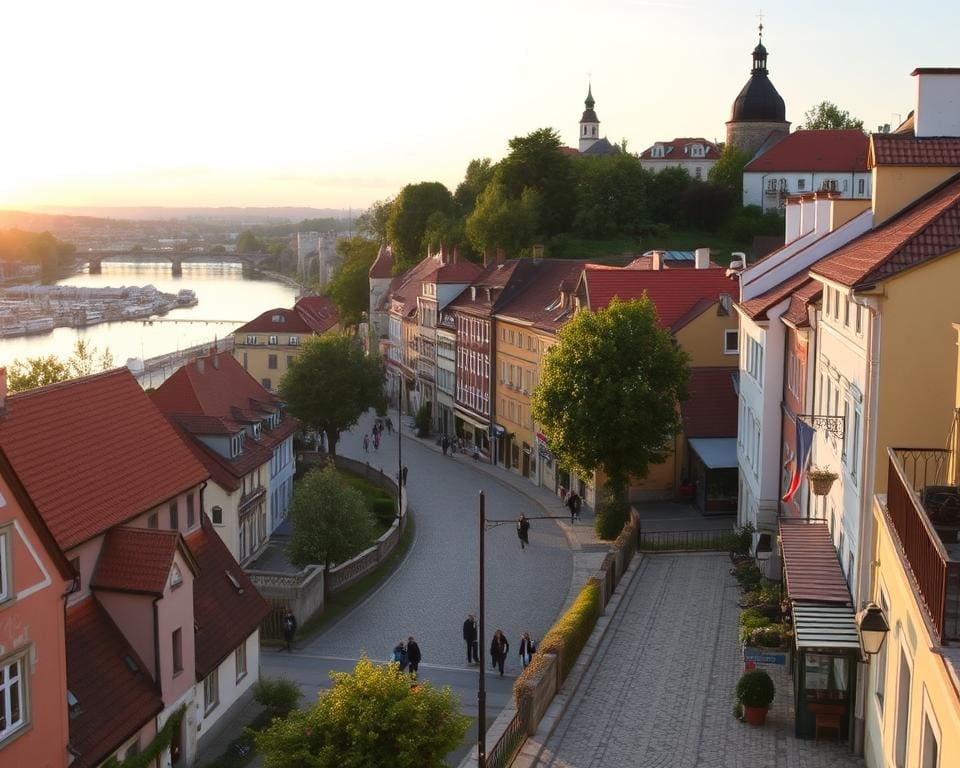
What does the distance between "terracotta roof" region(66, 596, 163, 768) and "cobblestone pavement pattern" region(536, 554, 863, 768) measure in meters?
7.39

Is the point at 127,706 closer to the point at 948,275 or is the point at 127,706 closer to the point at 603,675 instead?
the point at 603,675

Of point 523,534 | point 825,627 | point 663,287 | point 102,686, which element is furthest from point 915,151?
point 663,287

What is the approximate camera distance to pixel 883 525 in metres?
15.6

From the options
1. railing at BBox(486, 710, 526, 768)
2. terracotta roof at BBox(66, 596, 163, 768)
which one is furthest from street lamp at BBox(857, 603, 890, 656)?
terracotta roof at BBox(66, 596, 163, 768)

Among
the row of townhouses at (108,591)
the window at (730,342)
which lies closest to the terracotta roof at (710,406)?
the window at (730,342)

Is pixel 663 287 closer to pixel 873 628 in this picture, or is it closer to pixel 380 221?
pixel 873 628

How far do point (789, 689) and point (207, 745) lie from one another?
12.0 m

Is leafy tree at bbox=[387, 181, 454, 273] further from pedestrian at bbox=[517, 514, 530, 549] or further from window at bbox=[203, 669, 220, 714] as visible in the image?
window at bbox=[203, 669, 220, 714]

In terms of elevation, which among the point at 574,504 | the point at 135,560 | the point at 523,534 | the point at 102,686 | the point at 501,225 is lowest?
the point at 523,534

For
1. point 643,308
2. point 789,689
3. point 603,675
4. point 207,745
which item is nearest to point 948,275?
point 789,689

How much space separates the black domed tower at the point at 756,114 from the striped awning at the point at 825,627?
9828 centimetres

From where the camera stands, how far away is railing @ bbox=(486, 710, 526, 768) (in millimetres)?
18875

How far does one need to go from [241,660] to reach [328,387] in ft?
106

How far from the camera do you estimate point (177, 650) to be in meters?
22.9
